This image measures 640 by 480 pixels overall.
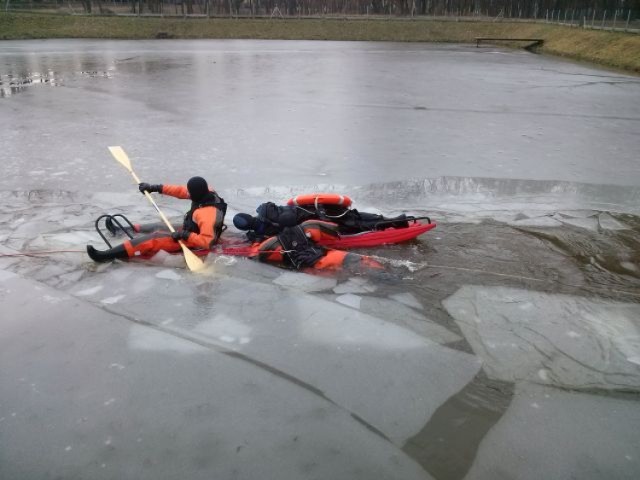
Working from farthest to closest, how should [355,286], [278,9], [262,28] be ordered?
[278,9]
[262,28]
[355,286]

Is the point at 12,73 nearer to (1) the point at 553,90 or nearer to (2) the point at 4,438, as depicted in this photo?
(1) the point at 553,90

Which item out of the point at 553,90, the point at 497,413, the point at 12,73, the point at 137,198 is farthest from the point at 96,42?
the point at 497,413

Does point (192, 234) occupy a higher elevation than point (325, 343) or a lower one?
higher

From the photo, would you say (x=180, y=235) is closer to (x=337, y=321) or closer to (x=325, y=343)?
(x=337, y=321)

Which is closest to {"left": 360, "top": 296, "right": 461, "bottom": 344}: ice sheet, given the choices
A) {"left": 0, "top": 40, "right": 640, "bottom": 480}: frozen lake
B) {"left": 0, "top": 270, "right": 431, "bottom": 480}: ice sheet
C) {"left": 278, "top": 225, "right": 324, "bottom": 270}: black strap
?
{"left": 0, "top": 40, "right": 640, "bottom": 480}: frozen lake

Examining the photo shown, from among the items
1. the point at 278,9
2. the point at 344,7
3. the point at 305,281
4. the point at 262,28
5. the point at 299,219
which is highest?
the point at 344,7

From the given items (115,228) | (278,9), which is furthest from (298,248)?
(278,9)

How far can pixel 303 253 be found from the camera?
423 cm

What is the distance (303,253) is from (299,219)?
20.9 inches

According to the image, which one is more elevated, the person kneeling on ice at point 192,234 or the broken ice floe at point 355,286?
the person kneeling on ice at point 192,234

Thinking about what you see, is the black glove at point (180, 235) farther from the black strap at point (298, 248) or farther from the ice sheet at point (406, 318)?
the ice sheet at point (406, 318)

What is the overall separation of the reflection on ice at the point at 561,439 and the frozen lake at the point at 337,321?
0.01 m

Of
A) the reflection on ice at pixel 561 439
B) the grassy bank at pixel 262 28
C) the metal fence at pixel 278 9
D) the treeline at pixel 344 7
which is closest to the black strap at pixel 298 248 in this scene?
the reflection on ice at pixel 561 439

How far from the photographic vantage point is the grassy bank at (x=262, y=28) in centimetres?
2816
